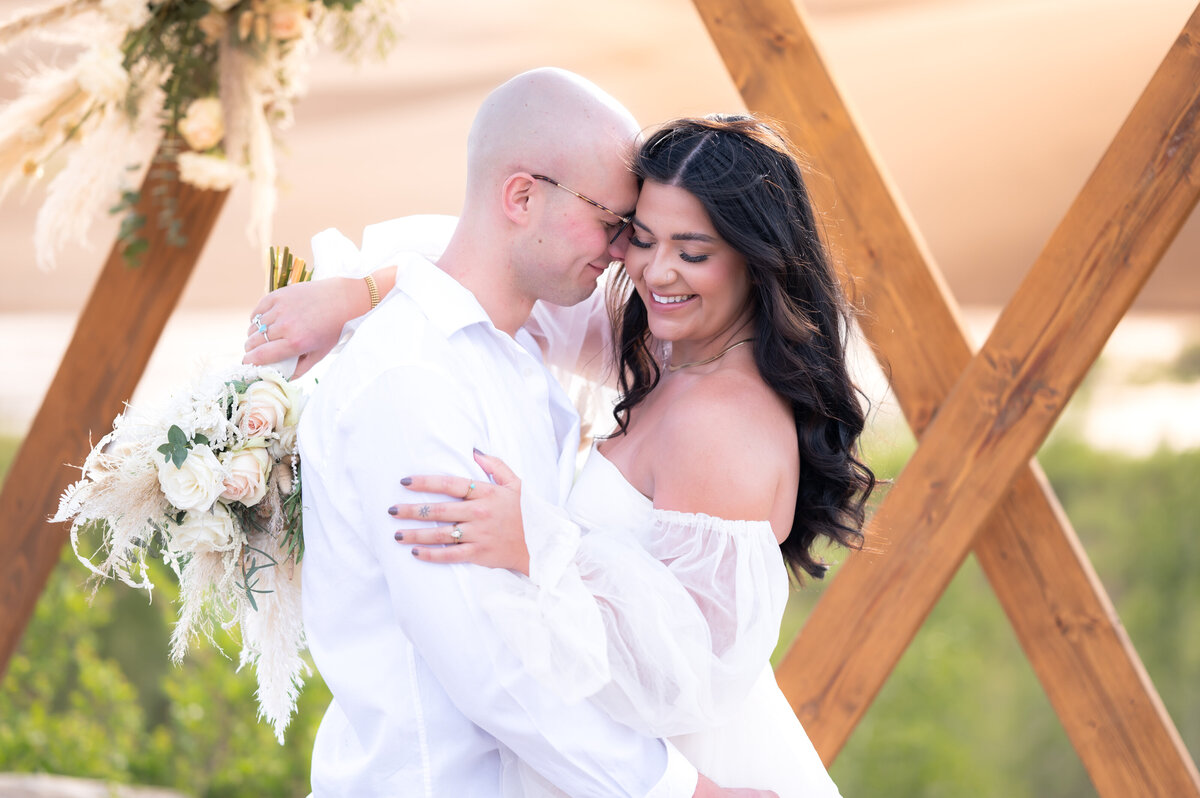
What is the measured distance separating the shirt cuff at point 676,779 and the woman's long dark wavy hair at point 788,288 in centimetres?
45

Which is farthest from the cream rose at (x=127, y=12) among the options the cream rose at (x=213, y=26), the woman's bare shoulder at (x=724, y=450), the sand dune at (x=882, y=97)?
the woman's bare shoulder at (x=724, y=450)

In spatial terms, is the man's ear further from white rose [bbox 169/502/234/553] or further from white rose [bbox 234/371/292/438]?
white rose [bbox 169/502/234/553]

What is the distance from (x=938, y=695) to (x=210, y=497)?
10.5 ft

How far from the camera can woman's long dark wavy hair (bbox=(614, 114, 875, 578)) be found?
1.40 meters

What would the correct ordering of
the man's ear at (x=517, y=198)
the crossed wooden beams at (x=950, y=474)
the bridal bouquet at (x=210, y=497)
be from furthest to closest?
the crossed wooden beams at (x=950, y=474) < the man's ear at (x=517, y=198) < the bridal bouquet at (x=210, y=497)

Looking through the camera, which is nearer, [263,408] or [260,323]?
[263,408]

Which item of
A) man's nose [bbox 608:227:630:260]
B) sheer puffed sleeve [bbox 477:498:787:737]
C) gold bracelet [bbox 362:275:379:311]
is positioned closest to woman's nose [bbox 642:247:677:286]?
man's nose [bbox 608:227:630:260]

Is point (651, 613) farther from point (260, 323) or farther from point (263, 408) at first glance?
point (260, 323)

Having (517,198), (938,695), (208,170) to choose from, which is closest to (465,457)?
(517,198)

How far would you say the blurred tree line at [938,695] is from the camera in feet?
12.0

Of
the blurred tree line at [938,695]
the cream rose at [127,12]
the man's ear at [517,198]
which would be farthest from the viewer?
the blurred tree line at [938,695]

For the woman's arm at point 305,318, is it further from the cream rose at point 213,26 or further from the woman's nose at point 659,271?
the cream rose at point 213,26

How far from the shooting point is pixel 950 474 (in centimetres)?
192

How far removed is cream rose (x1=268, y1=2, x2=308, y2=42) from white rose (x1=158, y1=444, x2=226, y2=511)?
4.58 ft
